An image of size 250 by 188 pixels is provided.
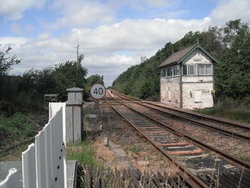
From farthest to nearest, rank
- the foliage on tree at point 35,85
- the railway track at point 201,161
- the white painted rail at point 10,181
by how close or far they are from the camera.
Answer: the foliage on tree at point 35,85
the railway track at point 201,161
the white painted rail at point 10,181

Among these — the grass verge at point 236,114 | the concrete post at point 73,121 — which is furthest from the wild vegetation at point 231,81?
the concrete post at point 73,121

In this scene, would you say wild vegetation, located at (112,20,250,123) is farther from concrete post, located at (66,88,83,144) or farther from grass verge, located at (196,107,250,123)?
concrete post, located at (66,88,83,144)

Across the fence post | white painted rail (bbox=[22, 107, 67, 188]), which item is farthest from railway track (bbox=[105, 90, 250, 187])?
the fence post

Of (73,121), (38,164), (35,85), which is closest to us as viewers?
(38,164)

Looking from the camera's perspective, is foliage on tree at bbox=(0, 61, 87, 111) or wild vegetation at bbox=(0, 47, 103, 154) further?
foliage on tree at bbox=(0, 61, 87, 111)

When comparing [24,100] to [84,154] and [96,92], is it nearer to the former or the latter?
[96,92]

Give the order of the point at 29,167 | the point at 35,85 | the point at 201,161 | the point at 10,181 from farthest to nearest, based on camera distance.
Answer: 1. the point at 35,85
2. the point at 201,161
3. the point at 29,167
4. the point at 10,181

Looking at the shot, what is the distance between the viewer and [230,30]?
48219mm

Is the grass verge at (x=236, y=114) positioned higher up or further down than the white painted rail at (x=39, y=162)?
further down

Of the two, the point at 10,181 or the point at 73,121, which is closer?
the point at 10,181

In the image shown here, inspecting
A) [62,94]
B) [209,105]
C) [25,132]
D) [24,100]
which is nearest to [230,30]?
[209,105]

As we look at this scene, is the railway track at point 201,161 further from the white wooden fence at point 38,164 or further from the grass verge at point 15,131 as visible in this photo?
the grass verge at point 15,131

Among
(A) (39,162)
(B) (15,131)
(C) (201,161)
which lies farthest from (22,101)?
(A) (39,162)

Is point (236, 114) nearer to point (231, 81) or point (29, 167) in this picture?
point (231, 81)
